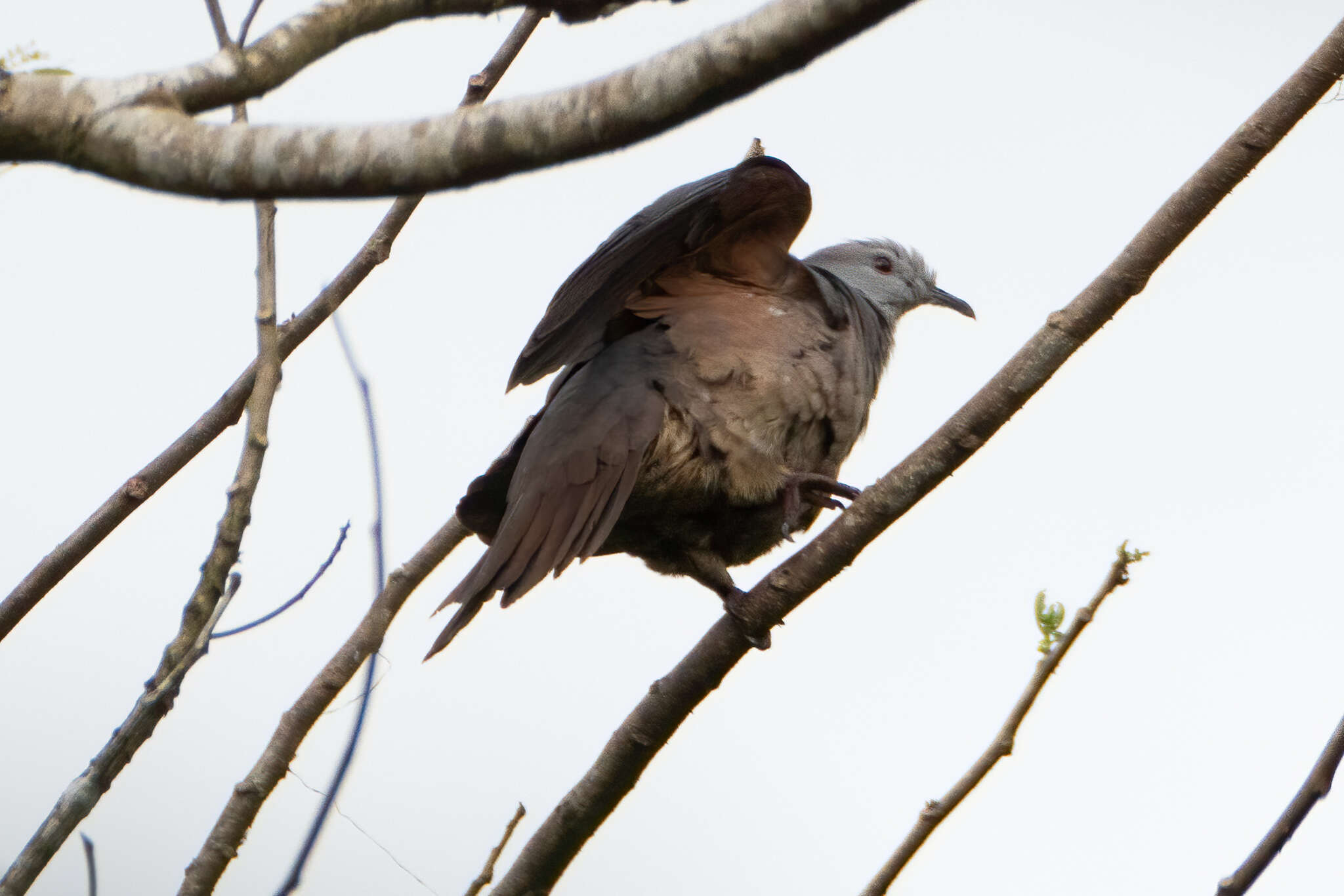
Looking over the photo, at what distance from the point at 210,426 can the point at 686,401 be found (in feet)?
3.90

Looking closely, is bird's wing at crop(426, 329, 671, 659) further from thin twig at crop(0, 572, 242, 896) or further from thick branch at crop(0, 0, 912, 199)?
thick branch at crop(0, 0, 912, 199)

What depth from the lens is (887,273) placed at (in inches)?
180

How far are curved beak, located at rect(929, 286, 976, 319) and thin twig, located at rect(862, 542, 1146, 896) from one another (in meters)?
Result: 2.79

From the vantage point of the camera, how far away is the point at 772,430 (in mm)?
3418

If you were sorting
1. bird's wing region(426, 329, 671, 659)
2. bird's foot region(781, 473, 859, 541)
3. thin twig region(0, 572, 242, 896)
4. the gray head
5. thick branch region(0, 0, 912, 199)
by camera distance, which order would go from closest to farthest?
thick branch region(0, 0, 912, 199) → thin twig region(0, 572, 242, 896) → bird's wing region(426, 329, 671, 659) → bird's foot region(781, 473, 859, 541) → the gray head

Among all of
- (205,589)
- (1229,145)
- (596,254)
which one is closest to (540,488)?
(596,254)

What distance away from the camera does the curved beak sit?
4.68 m

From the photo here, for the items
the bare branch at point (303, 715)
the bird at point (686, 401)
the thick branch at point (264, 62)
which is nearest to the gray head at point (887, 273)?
the bird at point (686, 401)

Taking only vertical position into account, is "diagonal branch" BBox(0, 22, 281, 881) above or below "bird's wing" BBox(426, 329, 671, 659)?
below

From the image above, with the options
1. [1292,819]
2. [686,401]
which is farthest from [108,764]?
[1292,819]

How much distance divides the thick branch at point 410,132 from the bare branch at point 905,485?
113 centimetres

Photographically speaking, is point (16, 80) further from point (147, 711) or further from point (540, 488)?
point (540, 488)

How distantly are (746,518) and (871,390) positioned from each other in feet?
2.23

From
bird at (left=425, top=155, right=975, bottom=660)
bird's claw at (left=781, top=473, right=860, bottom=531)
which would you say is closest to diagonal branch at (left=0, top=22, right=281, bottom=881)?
bird at (left=425, top=155, right=975, bottom=660)
